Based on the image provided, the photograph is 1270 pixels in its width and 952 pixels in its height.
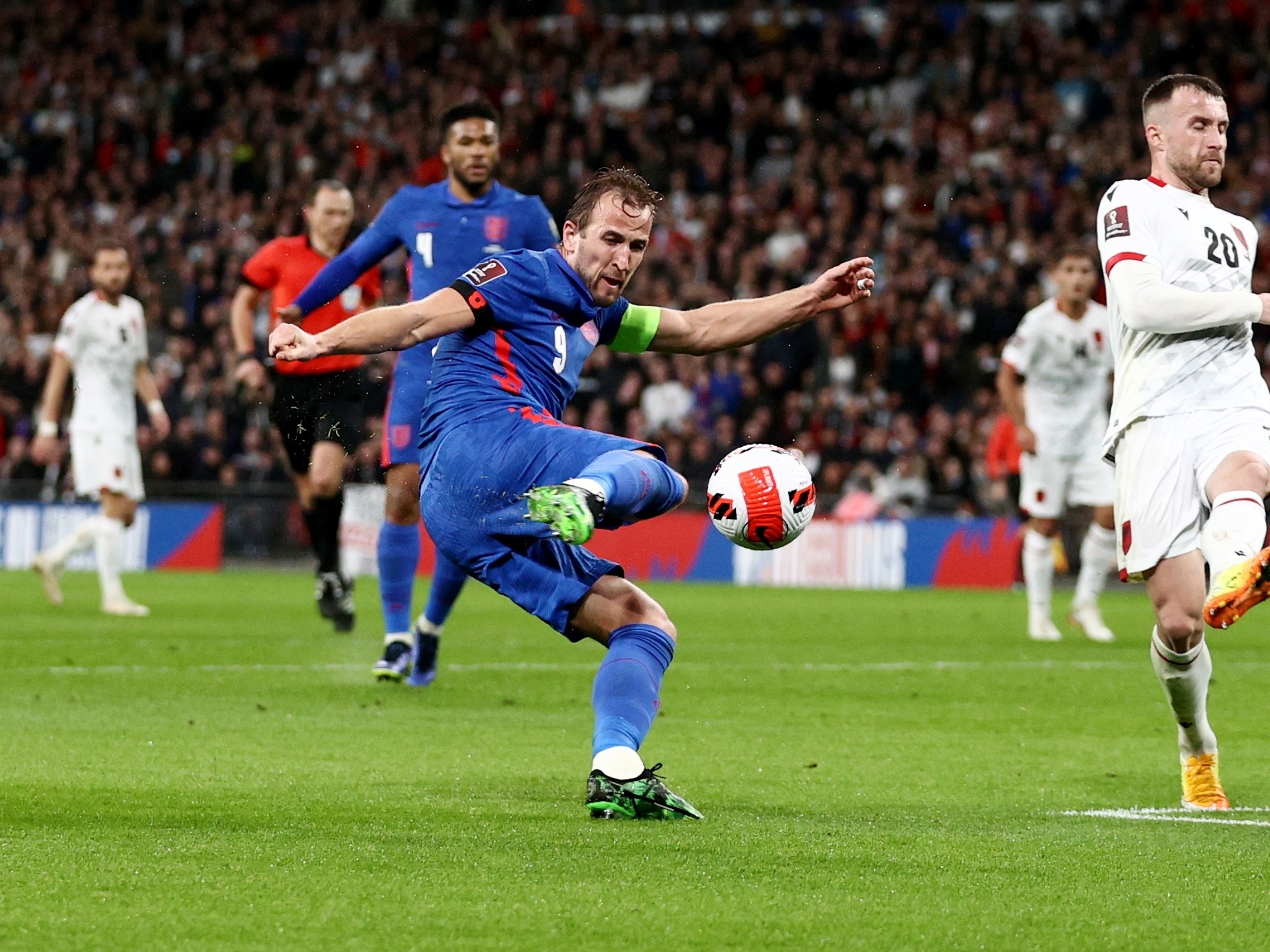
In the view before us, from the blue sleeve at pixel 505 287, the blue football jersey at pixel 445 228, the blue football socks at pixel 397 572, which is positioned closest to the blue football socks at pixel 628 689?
the blue sleeve at pixel 505 287

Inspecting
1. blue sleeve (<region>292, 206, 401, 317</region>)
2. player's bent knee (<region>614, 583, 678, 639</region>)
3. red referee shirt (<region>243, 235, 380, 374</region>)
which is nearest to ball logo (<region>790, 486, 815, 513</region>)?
player's bent knee (<region>614, 583, 678, 639</region>)

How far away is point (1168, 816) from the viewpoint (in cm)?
532

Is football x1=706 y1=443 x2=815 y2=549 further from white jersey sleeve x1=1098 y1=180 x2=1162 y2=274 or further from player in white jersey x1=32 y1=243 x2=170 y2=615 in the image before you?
player in white jersey x1=32 y1=243 x2=170 y2=615

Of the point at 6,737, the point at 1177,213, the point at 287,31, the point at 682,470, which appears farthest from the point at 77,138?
the point at 1177,213

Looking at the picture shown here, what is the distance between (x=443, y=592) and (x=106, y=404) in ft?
20.0

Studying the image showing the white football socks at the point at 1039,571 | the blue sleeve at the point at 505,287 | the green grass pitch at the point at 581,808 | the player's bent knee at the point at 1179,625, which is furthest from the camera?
the white football socks at the point at 1039,571

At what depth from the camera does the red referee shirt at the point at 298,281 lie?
11.3 meters

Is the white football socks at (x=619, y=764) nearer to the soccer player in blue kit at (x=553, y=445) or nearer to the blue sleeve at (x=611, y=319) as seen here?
the soccer player in blue kit at (x=553, y=445)

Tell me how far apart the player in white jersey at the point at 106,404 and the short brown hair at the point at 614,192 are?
8573mm

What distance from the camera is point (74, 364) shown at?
1386 cm

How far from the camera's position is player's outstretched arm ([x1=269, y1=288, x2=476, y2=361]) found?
5.03 meters

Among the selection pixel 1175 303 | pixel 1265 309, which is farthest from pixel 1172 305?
pixel 1265 309

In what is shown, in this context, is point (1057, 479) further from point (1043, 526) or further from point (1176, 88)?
point (1176, 88)

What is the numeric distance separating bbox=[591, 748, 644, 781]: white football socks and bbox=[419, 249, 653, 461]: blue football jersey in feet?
3.23
